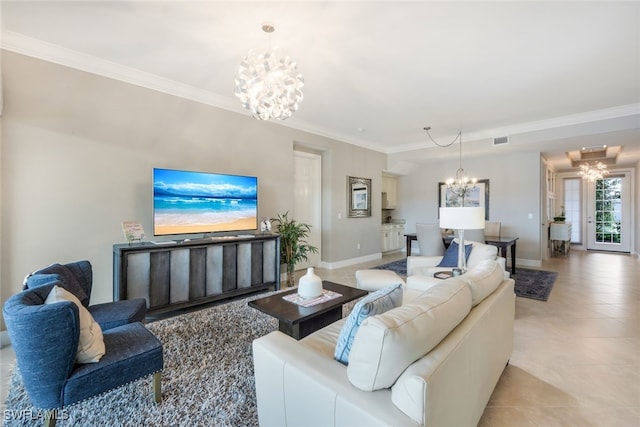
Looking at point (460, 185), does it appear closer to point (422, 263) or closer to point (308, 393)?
point (422, 263)

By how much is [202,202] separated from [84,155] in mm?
1234

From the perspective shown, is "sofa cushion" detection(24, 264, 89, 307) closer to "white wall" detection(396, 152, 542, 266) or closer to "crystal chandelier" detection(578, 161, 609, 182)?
"white wall" detection(396, 152, 542, 266)

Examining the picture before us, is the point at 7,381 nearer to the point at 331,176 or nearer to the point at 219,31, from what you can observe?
the point at 219,31

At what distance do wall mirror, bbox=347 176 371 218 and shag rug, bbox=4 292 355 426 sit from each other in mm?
3906

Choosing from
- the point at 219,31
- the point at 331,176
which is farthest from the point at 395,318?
the point at 331,176

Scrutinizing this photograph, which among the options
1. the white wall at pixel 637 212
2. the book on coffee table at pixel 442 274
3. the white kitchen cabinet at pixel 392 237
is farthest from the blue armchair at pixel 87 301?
the white wall at pixel 637 212

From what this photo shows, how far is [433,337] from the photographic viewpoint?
3.71 feet

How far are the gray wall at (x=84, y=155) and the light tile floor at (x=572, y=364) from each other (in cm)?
98

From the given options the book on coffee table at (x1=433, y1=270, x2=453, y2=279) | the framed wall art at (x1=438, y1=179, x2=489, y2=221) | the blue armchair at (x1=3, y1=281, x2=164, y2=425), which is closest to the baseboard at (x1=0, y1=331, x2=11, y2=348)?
the blue armchair at (x1=3, y1=281, x2=164, y2=425)

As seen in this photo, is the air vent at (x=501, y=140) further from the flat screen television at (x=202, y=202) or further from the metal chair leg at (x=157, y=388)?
the metal chair leg at (x=157, y=388)

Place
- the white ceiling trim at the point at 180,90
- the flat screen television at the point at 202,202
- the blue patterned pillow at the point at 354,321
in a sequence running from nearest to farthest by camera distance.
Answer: the blue patterned pillow at the point at 354,321 → the white ceiling trim at the point at 180,90 → the flat screen television at the point at 202,202

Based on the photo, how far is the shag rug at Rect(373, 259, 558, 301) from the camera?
403cm

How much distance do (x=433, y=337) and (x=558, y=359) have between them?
207cm

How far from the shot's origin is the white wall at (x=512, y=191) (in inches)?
238
